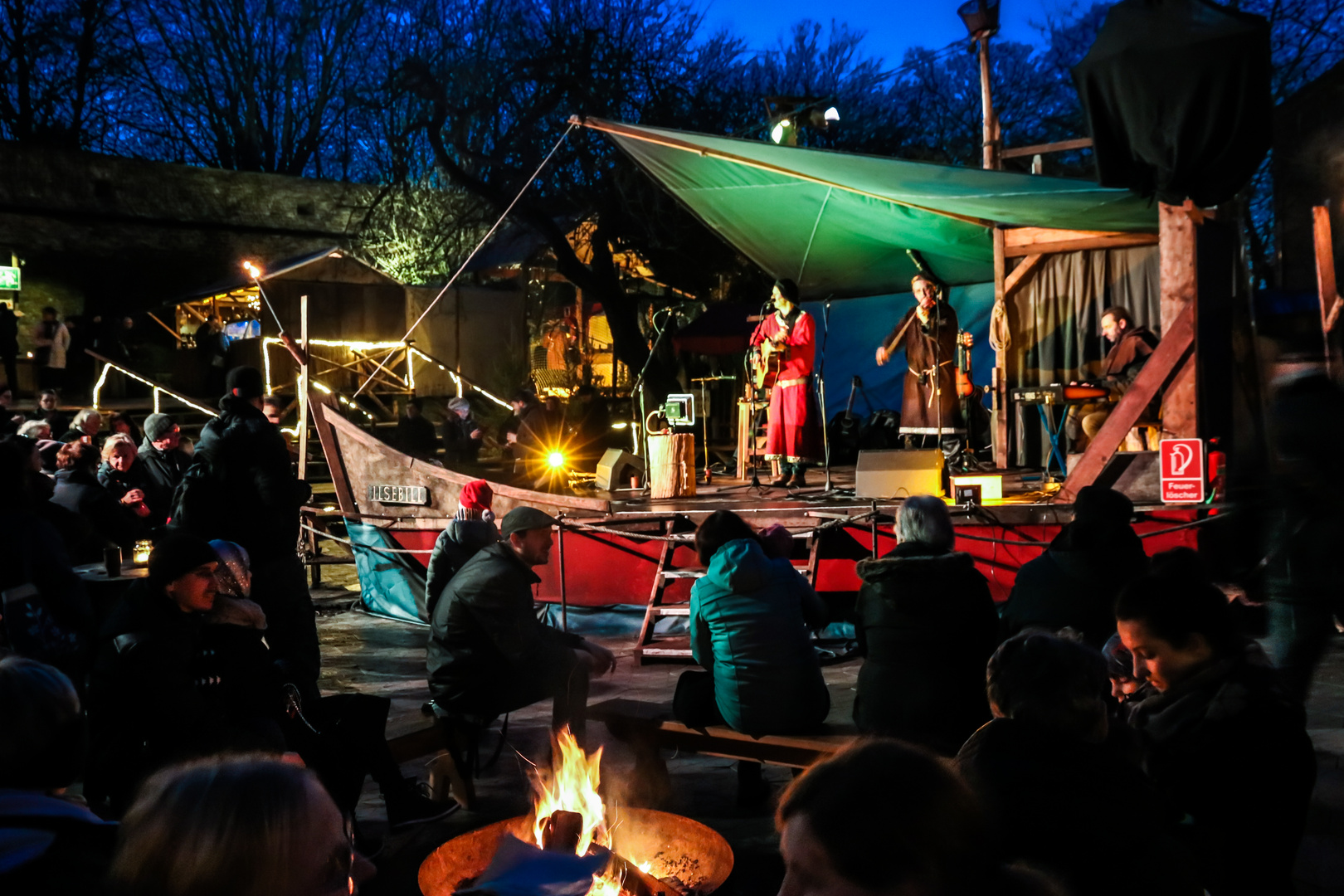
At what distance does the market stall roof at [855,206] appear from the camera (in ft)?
27.8

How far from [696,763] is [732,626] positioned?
135 centimetres

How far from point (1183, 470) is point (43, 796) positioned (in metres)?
7.23

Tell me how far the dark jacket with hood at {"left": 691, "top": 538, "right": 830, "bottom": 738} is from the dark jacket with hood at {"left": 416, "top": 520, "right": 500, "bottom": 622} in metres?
2.28

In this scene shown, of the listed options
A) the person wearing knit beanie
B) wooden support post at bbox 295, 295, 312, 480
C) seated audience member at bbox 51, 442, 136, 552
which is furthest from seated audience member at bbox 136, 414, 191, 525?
the person wearing knit beanie

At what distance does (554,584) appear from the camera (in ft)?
30.5

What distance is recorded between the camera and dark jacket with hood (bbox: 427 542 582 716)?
Answer: 477cm

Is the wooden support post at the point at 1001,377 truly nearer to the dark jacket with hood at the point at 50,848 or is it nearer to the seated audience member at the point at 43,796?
the seated audience member at the point at 43,796

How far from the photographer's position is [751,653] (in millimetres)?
4414

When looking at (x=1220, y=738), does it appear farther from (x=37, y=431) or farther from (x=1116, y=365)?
(x=37, y=431)

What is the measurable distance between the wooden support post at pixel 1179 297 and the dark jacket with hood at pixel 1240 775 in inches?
210

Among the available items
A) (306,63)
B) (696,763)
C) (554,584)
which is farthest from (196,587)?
(306,63)

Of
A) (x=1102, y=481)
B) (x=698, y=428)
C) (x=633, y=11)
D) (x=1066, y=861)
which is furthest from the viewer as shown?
(x=633, y=11)

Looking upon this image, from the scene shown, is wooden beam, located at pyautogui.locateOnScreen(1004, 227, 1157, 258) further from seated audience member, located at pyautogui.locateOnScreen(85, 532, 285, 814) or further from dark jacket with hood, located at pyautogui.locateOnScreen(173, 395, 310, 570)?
seated audience member, located at pyautogui.locateOnScreen(85, 532, 285, 814)

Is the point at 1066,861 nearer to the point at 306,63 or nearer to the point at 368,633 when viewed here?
the point at 368,633
